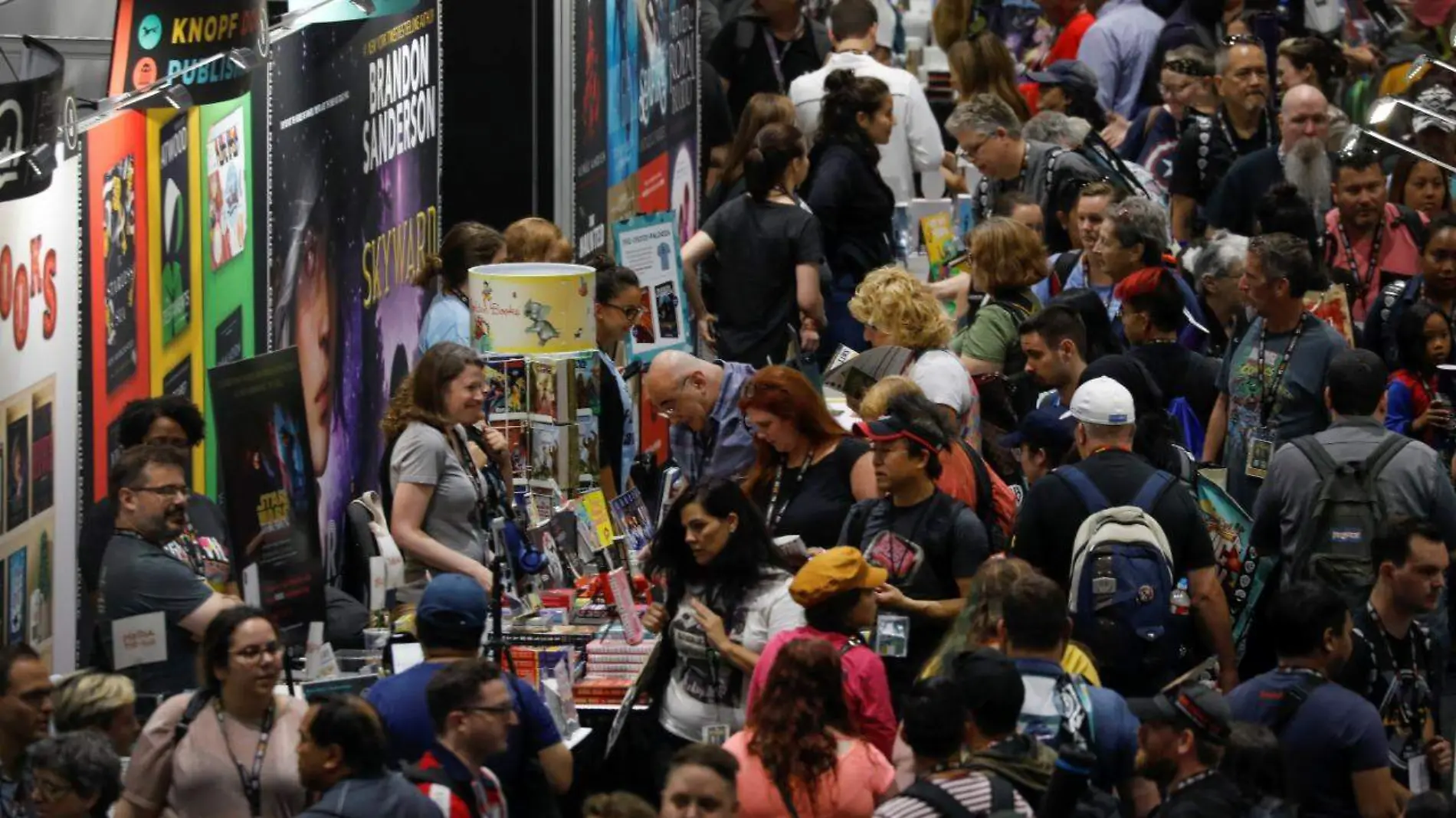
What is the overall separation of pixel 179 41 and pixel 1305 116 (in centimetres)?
649

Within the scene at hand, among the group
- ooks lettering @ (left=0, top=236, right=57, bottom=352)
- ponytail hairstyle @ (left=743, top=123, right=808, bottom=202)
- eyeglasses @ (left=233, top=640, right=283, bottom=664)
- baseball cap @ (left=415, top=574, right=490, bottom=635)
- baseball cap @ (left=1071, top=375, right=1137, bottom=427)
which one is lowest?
eyeglasses @ (left=233, top=640, right=283, bottom=664)

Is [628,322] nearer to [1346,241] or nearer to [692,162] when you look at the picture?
[1346,241]

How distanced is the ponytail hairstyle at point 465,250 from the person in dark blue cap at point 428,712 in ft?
9.57

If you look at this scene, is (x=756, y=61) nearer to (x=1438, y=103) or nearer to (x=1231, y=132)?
(x=1231, y=132)

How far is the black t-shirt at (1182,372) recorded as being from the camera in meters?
8.34

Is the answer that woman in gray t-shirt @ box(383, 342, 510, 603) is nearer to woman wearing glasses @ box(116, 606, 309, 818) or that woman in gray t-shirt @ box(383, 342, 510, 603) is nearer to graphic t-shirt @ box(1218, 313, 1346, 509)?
woman wearing glasses @ box(116, 606, 309, 818)

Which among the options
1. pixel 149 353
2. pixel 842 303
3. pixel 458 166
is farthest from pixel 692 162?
pixel 149 353

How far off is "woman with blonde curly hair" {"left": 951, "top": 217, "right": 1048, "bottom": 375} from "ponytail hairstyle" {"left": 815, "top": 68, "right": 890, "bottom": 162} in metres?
2.51

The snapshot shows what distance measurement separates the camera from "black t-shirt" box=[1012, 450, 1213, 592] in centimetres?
668

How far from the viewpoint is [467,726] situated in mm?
5266

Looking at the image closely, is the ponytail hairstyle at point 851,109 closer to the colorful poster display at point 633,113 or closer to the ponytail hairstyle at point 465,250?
the colorful poster display at point 633,113

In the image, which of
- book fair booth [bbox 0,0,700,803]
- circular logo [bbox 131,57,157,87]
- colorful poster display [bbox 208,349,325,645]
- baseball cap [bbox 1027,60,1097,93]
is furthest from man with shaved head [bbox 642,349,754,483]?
baseball cap [bbox 1027,60,1097,93]

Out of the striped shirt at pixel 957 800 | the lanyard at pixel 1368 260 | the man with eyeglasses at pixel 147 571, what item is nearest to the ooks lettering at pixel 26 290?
the man with eyeglasses at pixel 147 571

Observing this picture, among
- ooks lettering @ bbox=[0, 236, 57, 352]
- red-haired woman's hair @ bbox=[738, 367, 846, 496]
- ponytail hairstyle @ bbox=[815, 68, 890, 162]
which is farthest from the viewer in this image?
ponytail hairstyle @ bbox=[815, 68, 890, 162]
